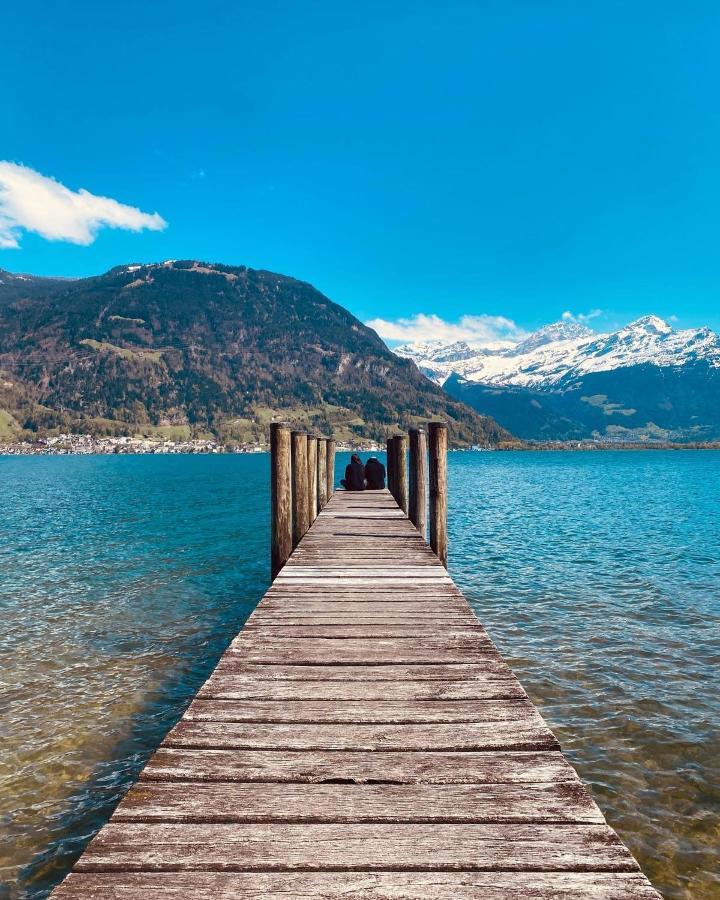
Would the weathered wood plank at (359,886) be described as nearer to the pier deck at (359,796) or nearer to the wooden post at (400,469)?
the pier deck at (359,796)

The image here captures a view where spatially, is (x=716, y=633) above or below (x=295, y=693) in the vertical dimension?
below

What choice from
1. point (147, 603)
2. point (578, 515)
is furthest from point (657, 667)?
point (578, 515)

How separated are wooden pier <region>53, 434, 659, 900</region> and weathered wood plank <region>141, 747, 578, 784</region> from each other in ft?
0.04

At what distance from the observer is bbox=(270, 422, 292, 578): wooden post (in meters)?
12.3

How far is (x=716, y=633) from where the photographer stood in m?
12.7

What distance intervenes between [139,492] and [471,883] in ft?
196

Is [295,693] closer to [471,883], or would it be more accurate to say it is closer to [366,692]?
[366,692]

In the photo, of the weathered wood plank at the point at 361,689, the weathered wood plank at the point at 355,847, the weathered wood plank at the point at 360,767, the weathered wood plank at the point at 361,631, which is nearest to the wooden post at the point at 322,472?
the weathered wood plank at the point at 361,631

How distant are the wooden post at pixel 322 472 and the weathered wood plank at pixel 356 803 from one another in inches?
713

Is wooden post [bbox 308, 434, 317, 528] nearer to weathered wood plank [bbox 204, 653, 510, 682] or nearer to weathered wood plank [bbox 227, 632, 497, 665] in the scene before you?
weathered wood plank [bbox 227, 632, 497, 665]

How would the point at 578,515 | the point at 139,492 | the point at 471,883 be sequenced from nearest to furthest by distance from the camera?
the point at 471,883, the point at 578,515, the point at 139,492

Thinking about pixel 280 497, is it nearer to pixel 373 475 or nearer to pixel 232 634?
pixel 232 634

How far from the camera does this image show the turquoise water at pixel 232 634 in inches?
246

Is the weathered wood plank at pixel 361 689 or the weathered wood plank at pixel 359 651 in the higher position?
the weathered wood plank at pixel 361 689
